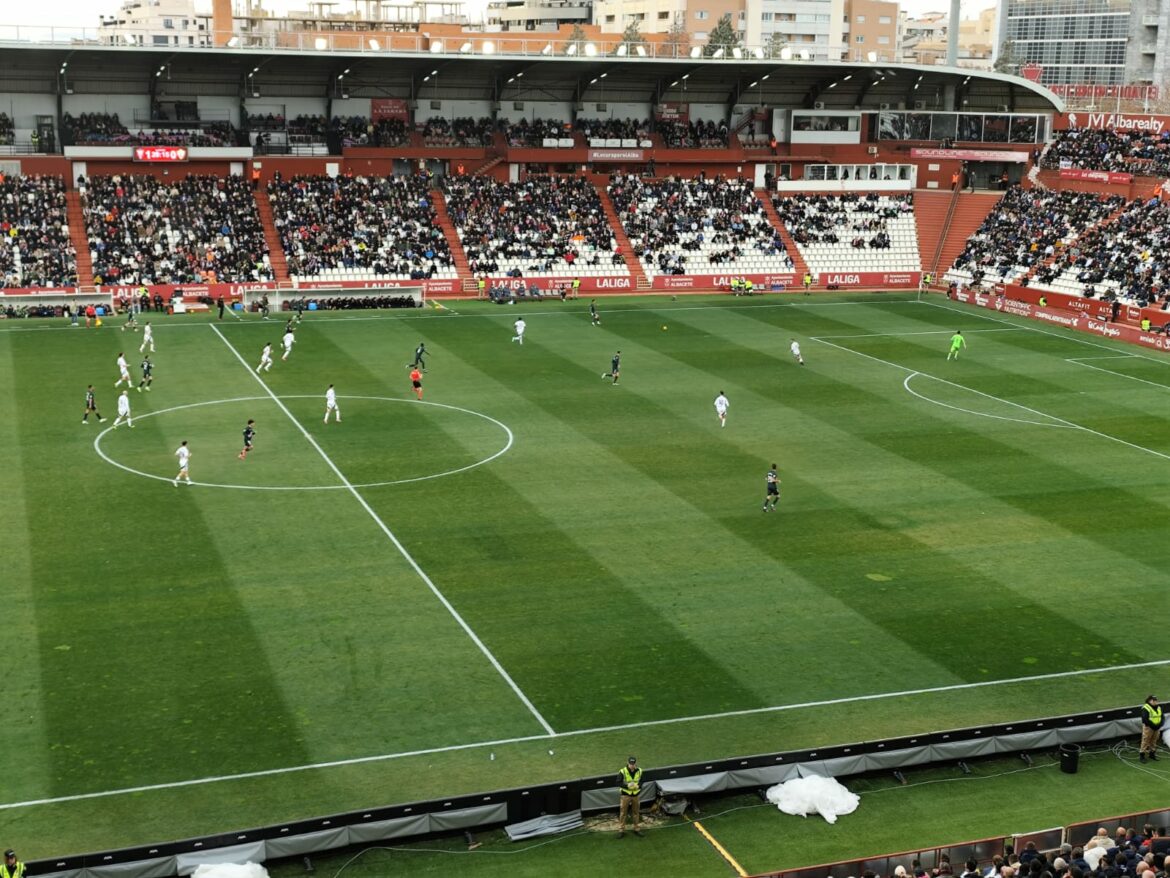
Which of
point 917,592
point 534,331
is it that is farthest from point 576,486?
point 534,331

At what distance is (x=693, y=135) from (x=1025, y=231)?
959 inches

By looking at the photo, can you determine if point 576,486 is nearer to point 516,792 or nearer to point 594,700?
point 594,700

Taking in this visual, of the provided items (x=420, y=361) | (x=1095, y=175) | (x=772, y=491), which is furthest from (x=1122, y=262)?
(x=772, y=491)

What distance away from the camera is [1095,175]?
295 feet

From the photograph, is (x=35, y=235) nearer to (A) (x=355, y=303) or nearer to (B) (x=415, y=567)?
(A) (x=355, y=303)

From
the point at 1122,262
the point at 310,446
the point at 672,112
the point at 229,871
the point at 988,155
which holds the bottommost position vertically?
the point at 229,871

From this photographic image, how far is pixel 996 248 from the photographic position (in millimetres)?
89062

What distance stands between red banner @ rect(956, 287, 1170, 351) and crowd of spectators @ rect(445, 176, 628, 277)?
72.8 ft

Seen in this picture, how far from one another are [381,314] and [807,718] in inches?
2027

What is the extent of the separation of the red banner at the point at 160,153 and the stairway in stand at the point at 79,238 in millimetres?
Answer: 4479

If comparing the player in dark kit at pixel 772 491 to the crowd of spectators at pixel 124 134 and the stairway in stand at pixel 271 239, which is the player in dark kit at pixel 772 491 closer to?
the stairway in stand at pixel 271 239

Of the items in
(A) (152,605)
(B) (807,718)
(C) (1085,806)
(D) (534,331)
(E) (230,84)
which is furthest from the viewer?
(E) (230,84)

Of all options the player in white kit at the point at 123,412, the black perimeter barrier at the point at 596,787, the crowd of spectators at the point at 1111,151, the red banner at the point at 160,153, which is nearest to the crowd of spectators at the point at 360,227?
the red banner at the point at 160,153

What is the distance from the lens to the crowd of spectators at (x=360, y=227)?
81.4 metres
